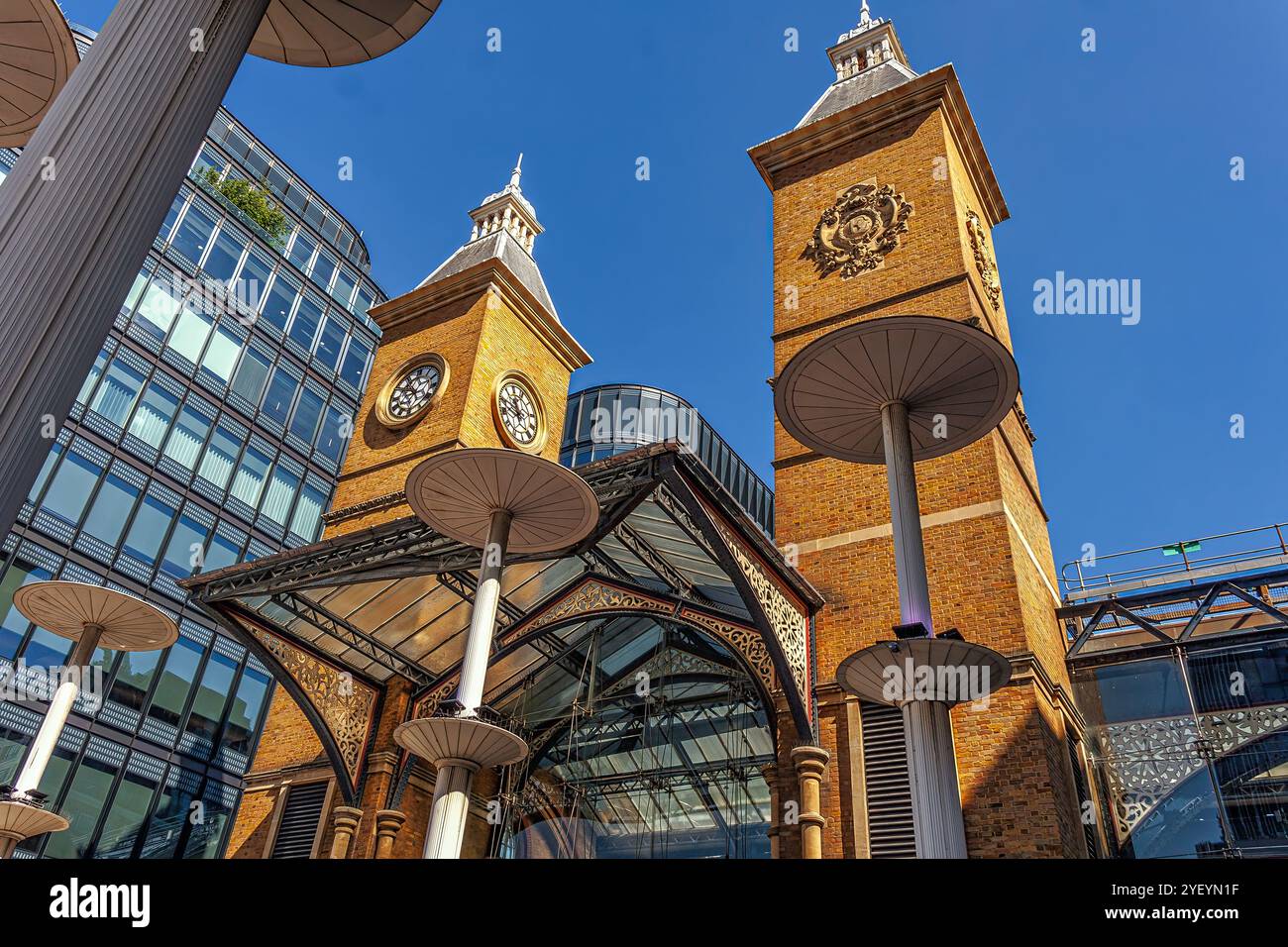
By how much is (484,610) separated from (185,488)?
20784 millimetres

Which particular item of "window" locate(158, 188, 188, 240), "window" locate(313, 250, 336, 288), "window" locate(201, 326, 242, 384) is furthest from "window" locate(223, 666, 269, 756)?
"window" locate(313, 250, 336, 288)

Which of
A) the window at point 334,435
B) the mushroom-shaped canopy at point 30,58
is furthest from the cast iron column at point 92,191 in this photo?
the window at point 334,435

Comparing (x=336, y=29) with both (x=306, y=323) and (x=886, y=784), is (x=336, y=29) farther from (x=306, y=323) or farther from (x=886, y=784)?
(x=306, y=323)

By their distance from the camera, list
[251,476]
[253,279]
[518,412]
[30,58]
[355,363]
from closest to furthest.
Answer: [30,58], [518,412], [251,476], [253,279], [355,363]

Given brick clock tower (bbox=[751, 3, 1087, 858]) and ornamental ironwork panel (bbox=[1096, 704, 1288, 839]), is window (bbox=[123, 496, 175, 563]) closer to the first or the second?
brick clock tower (bbox=[751, 3, 1087, 858])

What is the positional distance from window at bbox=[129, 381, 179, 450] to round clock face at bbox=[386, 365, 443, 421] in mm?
9240

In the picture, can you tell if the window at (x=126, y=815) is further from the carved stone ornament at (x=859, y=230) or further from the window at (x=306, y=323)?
the carved stone ornament at (x=859, y=230)

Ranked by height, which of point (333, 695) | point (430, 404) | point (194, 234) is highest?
point (194, 234)

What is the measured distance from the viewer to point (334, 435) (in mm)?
35250

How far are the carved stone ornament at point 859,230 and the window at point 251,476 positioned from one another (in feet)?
66.3

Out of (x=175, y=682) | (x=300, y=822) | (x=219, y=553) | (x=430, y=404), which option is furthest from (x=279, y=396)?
(x=300, y=822)

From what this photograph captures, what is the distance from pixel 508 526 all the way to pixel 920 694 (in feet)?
19.2

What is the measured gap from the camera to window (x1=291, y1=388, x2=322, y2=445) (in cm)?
3353
